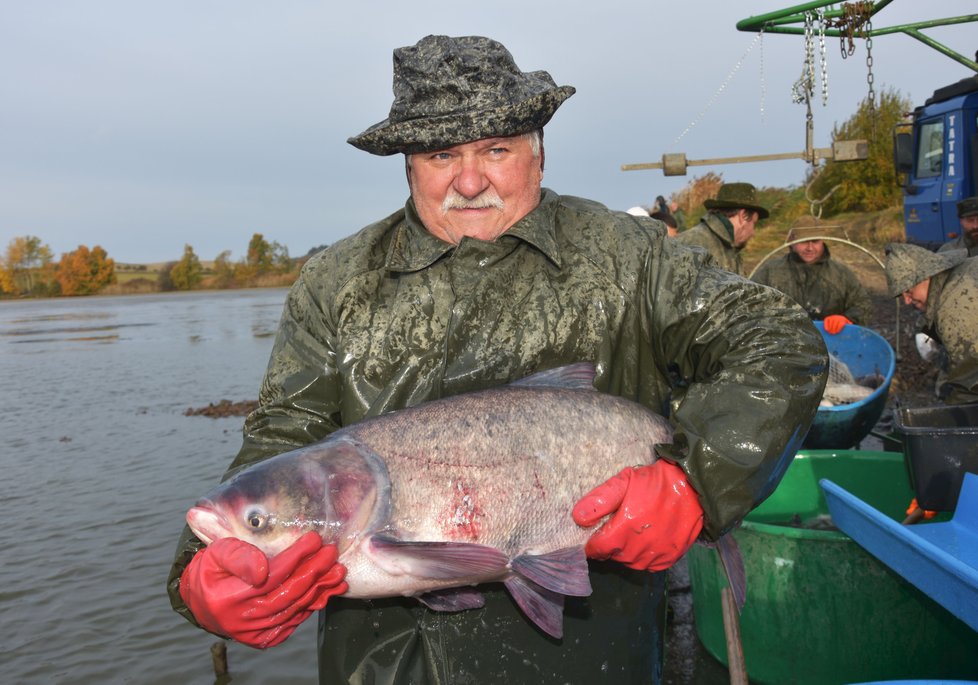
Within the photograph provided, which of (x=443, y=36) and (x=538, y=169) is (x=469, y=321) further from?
(x=443, y=36)

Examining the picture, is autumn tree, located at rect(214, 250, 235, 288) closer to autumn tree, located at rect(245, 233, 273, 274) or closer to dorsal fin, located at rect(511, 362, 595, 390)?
autumn tree, located at rect(245, 233, 273, 274)

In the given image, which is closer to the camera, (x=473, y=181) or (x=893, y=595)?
(x=473, y=181)

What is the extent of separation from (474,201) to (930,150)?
43.1ft

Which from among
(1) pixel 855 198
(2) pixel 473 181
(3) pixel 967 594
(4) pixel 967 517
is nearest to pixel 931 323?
(4) pixel 967 517

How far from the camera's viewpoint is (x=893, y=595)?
12.1ft

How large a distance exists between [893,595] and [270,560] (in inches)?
119

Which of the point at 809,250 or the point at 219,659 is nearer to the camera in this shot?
the point at 219,659

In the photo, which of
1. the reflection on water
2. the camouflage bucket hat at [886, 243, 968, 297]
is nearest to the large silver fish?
the reflection on water

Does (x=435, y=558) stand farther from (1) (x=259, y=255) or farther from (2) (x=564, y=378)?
A: (1) (x=259, y=255)

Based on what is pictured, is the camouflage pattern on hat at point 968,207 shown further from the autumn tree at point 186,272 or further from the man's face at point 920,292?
the autumn tree at point 186,272

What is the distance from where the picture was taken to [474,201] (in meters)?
2.61

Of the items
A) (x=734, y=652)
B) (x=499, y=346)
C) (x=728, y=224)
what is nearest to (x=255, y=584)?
(x=499, y=346)

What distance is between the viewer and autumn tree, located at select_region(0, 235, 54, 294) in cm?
8912

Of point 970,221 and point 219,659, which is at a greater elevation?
point 970,221
